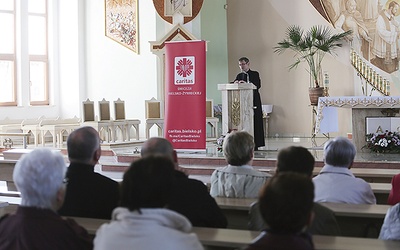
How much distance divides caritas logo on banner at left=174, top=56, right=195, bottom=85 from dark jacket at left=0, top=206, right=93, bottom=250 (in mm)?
6428

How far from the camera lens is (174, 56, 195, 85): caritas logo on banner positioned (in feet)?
29.1

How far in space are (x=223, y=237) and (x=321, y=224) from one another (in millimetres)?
483

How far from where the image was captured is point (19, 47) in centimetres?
1415

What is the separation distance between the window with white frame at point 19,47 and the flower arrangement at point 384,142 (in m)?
8.13

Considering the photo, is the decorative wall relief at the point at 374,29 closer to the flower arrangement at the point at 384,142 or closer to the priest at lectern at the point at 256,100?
the flower arrangement at the point at 384,142

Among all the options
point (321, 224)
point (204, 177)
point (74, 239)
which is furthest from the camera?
point (204, 177)

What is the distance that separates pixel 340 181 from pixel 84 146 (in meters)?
1.40


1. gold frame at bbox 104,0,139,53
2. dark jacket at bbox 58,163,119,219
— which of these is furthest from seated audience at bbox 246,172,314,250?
gold frame at bbox 104,0,139,53

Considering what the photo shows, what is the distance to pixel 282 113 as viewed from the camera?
523 inches

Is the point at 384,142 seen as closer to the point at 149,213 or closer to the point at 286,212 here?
the point at 149,213

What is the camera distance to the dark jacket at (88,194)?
340cm

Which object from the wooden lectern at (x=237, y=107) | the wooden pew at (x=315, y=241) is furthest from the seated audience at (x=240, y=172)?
the wooden lectern at (x=237, y=107)

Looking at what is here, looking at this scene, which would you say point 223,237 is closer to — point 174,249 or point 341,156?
point 174,249

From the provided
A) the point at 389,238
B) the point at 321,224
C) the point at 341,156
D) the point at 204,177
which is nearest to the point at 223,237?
the point at 321,224
